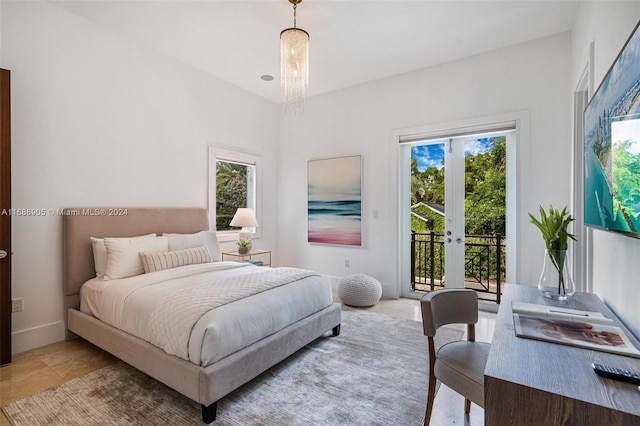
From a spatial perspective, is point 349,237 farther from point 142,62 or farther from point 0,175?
point 0,175

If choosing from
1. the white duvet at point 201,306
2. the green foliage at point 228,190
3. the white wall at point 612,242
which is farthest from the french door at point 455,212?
the green foliage at point 228,190

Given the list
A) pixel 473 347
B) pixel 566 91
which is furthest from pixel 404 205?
pixel 473 347

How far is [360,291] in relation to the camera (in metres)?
3.87

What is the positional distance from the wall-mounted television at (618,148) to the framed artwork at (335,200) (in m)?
2.99

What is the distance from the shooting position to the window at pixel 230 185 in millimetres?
4328

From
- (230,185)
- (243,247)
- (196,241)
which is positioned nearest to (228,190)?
(230,185)

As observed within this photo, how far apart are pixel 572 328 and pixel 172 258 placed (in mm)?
3103

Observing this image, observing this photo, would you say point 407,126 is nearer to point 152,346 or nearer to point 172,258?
point 172,258

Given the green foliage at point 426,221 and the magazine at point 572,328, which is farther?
the green foliage at point 426,221

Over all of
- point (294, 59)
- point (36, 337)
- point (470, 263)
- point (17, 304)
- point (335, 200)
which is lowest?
point (36, 337)

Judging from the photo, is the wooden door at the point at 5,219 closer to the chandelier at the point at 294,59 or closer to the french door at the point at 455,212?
the chandelier at the point at 294,59

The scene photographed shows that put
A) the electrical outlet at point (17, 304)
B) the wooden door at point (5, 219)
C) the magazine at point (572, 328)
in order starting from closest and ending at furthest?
the magazine at point (572, 328), the wooden door at point (5, 219), the electrical outlet at point (17, 304)

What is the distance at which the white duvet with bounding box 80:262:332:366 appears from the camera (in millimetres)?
1870

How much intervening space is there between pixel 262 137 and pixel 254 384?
3.80 m
